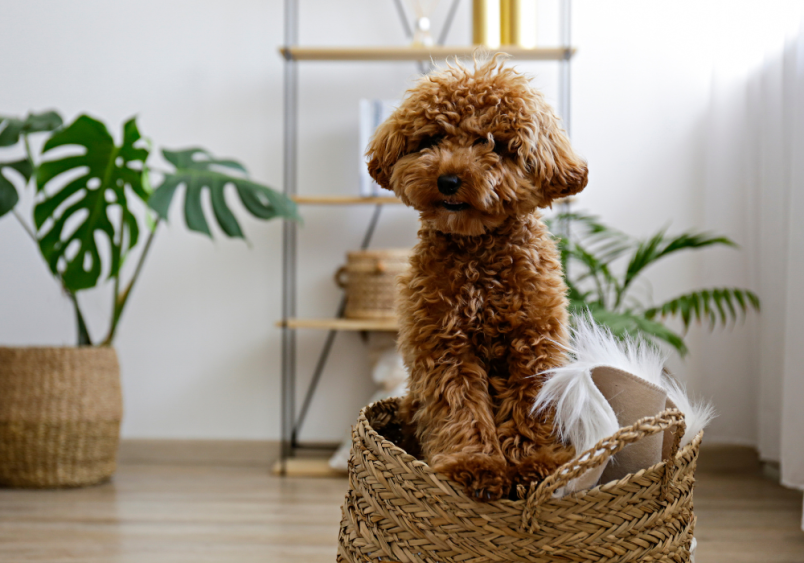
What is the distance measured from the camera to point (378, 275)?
1.90 m

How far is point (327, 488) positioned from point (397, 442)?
Answer: 3.11ft

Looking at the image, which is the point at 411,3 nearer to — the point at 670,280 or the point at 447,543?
the point at 670,280

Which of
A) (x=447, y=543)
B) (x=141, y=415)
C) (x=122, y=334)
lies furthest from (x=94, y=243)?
(x=447, y=543)

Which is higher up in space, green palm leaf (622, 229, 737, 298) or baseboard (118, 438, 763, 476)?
green palm leaf (622, 229, 737, 298)

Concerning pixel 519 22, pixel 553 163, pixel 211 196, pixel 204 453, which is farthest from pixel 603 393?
pixel 204 453

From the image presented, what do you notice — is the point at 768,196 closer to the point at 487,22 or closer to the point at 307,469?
the point at 487,22

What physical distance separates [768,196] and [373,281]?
1.09 m

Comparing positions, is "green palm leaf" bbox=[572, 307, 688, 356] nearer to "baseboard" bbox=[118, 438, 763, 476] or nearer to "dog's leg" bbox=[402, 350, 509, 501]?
"dog's leg" bbox=[402, 350, 509, 501]

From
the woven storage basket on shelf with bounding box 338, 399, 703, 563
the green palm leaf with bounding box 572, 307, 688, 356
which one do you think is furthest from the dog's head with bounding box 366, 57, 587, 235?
the green palm leaf with bounding box 572, 307, 688, 356

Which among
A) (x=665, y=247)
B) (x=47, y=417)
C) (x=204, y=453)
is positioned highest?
(x=665, y=247)

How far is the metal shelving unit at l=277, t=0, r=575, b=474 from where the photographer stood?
1887 mm

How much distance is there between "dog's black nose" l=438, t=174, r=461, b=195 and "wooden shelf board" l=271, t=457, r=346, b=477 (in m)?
1.42

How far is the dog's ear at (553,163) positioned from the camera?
69 centimetres

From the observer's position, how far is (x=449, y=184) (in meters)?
0.66
